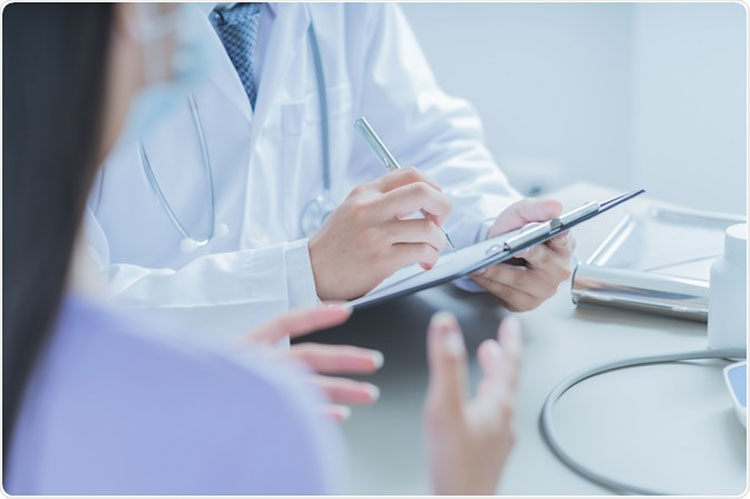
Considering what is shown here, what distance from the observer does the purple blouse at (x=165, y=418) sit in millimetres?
377

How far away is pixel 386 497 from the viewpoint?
567mm

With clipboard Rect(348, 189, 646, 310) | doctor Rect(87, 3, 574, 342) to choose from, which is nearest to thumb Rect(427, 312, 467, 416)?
clipboard Rect(348, 189, 646, 310)

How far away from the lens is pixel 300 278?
0.84 m

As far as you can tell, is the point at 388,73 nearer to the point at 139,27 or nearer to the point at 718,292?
the point at 718,292

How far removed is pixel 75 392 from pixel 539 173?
197cm

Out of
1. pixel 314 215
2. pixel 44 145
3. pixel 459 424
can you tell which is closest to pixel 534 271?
pixel 314 215

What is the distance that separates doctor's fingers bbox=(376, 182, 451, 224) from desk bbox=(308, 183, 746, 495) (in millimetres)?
108

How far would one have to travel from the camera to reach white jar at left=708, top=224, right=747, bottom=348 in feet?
2.33

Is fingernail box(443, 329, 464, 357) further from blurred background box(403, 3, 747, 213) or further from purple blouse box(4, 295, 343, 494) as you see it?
blurred background box(403, 3, 747, 213)

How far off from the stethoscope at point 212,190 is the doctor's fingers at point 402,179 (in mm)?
255

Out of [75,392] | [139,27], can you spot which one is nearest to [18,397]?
[75,392]

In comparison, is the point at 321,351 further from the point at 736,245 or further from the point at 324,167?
the point at 324,167

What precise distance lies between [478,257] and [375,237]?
0.40 feet

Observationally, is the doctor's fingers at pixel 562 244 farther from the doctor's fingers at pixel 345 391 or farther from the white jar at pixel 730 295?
the doctor's fingers at pixel 345 391
